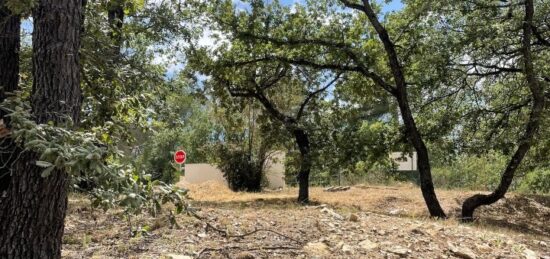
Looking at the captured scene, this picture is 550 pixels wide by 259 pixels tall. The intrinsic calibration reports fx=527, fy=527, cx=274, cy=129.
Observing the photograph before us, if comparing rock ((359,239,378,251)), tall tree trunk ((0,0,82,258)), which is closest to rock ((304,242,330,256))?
rock ((359,239,378,251))

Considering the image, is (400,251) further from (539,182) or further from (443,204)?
(539,182)

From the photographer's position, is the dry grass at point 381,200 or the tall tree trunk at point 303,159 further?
the tall tree trunk at point 303,159

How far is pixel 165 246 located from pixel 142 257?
0.35 meters

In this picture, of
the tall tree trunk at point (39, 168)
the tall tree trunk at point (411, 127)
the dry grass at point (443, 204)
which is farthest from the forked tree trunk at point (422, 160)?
the tall tree trunk at point (39, 168)

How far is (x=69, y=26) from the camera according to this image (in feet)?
10.7

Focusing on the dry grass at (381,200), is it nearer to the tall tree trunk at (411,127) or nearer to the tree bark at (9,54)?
the tall tree trunk at (411,127)

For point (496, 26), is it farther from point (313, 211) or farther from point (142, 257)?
point (142, 257)

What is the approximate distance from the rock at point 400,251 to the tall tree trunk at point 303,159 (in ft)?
23.1

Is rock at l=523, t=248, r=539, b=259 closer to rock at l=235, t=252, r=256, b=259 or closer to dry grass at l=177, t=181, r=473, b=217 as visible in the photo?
rock at l=235, t=252, r=256, b=259

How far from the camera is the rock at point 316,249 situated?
4.83 metres

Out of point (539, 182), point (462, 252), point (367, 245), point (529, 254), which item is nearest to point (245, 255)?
point (367, 245)

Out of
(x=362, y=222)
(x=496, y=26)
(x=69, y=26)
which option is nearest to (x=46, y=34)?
(x=69, y=26)

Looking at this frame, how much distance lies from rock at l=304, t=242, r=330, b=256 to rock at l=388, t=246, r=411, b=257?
2.22 ft

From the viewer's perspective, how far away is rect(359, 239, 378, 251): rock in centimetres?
520
